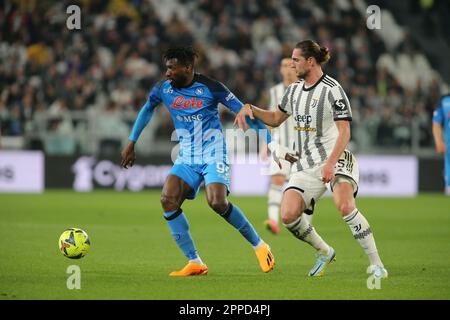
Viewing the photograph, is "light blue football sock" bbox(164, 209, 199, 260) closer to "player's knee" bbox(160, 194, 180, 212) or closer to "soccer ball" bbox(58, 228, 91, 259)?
"player's knee" bbox(160, 194, 180, 212)

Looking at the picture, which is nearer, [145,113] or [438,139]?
[145,113]

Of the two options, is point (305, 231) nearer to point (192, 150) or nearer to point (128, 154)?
A: point (192, 150)

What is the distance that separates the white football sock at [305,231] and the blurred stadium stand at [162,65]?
12.5 m

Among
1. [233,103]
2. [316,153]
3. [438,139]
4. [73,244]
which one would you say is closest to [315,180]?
[316,153]

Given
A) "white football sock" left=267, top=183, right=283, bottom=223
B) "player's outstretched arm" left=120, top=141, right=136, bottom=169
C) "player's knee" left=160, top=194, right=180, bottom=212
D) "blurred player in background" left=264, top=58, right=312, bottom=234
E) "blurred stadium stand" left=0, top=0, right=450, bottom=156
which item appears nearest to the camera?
"player's knee" left=160, top=194, right=180, bottom=212

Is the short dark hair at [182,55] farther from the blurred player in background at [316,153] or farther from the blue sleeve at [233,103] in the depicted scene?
the blurred player in background at [316,153]

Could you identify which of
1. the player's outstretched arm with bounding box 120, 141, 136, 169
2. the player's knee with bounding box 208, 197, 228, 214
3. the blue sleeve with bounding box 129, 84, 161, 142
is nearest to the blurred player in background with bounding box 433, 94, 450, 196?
the player's knee with bounding box 208, 197, 228, 214

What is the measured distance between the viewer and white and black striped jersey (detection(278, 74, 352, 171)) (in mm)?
8023

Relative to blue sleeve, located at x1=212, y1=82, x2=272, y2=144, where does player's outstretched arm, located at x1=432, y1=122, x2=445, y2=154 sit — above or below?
below

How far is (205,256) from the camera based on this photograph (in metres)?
9.88

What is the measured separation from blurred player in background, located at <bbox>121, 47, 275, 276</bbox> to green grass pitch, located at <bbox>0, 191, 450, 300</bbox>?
0.37 m

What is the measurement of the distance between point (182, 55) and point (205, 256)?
8.73ft

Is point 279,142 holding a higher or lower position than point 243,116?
lower

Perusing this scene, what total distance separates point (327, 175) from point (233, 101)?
1.26 m
